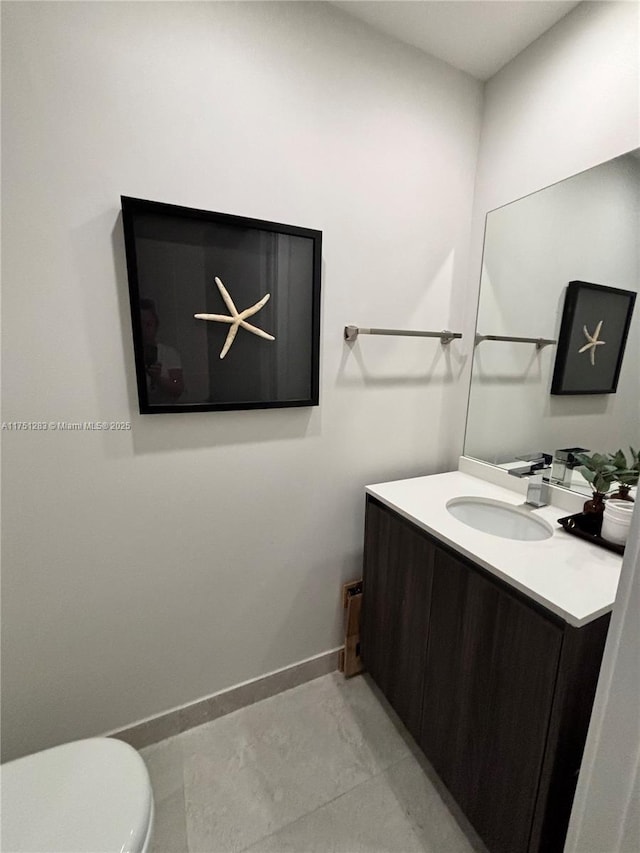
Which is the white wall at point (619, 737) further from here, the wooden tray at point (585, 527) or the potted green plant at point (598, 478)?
the potted green plant at point (598, 478)

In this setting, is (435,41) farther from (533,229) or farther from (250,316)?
(250,316)

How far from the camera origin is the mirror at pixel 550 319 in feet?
3.57

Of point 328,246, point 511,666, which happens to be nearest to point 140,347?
point 328,246

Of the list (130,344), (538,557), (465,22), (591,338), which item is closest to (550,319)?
(591,338)

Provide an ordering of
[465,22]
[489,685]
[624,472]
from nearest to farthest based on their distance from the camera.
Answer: [489,685] < [624,472] < [465,22]

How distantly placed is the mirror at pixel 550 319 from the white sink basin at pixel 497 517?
0.64ft

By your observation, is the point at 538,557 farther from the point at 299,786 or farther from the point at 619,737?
the point at 299,786

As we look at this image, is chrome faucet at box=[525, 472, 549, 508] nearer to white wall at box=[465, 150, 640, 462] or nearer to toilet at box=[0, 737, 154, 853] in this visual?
white wall at box=[465, 150, 640, 462]

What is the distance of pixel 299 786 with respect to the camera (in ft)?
3.86

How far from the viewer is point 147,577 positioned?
3.92ft

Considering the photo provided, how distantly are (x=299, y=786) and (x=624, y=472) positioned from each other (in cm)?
144

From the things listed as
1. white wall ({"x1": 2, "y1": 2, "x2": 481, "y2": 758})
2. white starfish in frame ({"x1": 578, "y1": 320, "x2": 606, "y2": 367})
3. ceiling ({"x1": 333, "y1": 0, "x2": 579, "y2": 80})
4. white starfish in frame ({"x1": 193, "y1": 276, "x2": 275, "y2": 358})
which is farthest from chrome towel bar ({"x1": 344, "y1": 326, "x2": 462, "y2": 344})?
ceiling ({"x1": 333, "y1": 0, "x2": 579, "y2": 80})

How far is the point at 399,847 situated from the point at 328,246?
6.22 ft

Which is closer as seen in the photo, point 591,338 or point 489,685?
point 489,685
